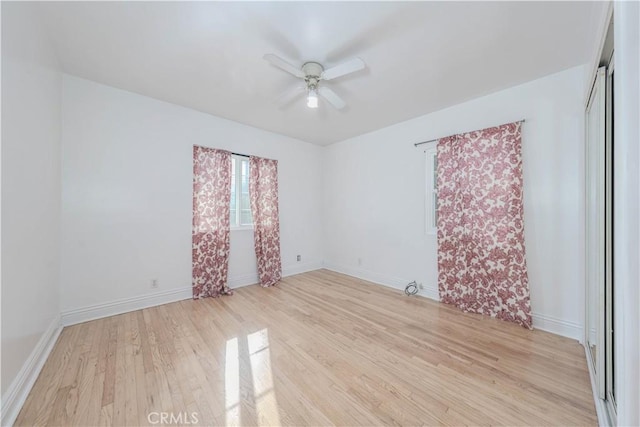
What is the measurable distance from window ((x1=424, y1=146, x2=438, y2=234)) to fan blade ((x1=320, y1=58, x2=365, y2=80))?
1.76 metres

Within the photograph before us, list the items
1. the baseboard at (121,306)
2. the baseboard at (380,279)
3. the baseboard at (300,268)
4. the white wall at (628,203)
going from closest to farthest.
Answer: the white wall at (628,203) < the baseboard at (121,306) < the baseboard at (380,279) < the baseboard at (300,268)

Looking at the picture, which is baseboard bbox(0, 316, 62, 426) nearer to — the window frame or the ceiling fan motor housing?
the window frame

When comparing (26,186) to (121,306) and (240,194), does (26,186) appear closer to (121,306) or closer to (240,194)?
(121,306)

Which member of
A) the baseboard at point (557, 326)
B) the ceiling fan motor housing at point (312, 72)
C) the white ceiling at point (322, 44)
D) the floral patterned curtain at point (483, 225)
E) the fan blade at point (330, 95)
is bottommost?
the baseboard at point (557, 326)

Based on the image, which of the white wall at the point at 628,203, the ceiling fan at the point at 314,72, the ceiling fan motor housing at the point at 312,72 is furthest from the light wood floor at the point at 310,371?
the ceiling fan motor housing at the point at 312,72

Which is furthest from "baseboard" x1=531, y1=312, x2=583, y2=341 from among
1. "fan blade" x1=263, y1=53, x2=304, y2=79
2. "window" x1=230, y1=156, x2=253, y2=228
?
"window" x1=230, y1=156, x2=253, y2=228

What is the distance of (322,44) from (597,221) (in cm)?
226

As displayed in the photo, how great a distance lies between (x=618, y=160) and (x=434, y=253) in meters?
2.55

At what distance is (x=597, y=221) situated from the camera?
1525mm

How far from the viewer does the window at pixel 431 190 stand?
10.3 feet

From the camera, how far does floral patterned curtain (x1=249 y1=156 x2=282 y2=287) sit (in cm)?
370

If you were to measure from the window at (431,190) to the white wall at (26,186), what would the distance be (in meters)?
3.65

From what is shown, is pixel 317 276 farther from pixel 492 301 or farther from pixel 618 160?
pixel 618 160

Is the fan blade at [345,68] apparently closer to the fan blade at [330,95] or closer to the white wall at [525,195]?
the fan blade at [330,95]
